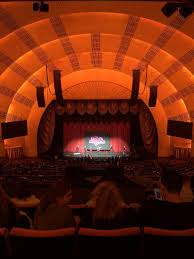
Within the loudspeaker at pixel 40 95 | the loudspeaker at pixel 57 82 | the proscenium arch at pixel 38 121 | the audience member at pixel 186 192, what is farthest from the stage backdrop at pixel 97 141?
the audience member at pixel 186 192

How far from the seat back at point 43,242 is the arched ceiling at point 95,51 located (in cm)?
632

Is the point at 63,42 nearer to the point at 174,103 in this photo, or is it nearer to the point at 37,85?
the point at 37,85

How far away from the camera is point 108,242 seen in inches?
124

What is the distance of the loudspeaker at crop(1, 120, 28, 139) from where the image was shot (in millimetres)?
14570

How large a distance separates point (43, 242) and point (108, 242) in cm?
63

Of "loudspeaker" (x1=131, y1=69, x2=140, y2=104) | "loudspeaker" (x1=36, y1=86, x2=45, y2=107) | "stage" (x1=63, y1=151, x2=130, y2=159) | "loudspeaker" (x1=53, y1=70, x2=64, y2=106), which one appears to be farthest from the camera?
"stage" (x1=63, y1=151, x2=130, y2=159)

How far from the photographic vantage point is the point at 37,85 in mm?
15258

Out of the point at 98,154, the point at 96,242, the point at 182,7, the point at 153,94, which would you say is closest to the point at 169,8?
the point at 182,7

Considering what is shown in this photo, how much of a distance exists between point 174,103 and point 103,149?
519cm

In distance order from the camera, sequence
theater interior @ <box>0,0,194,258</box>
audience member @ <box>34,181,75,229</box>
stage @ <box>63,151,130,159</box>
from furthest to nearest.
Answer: stage @ <box>63,151,130,159</box> → audience member @ <box>34,181,75,229</box> → theater interior @ <box>0,0,194,258</box>

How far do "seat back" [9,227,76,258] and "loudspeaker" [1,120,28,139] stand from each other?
1179 centimetres

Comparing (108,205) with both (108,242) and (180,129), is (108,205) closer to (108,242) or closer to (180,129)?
(108,242)

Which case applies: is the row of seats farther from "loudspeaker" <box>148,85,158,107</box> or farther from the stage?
the stage

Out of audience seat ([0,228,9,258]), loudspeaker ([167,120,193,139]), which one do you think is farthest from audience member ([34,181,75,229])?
loudspeaker ([167,120,193,139])
